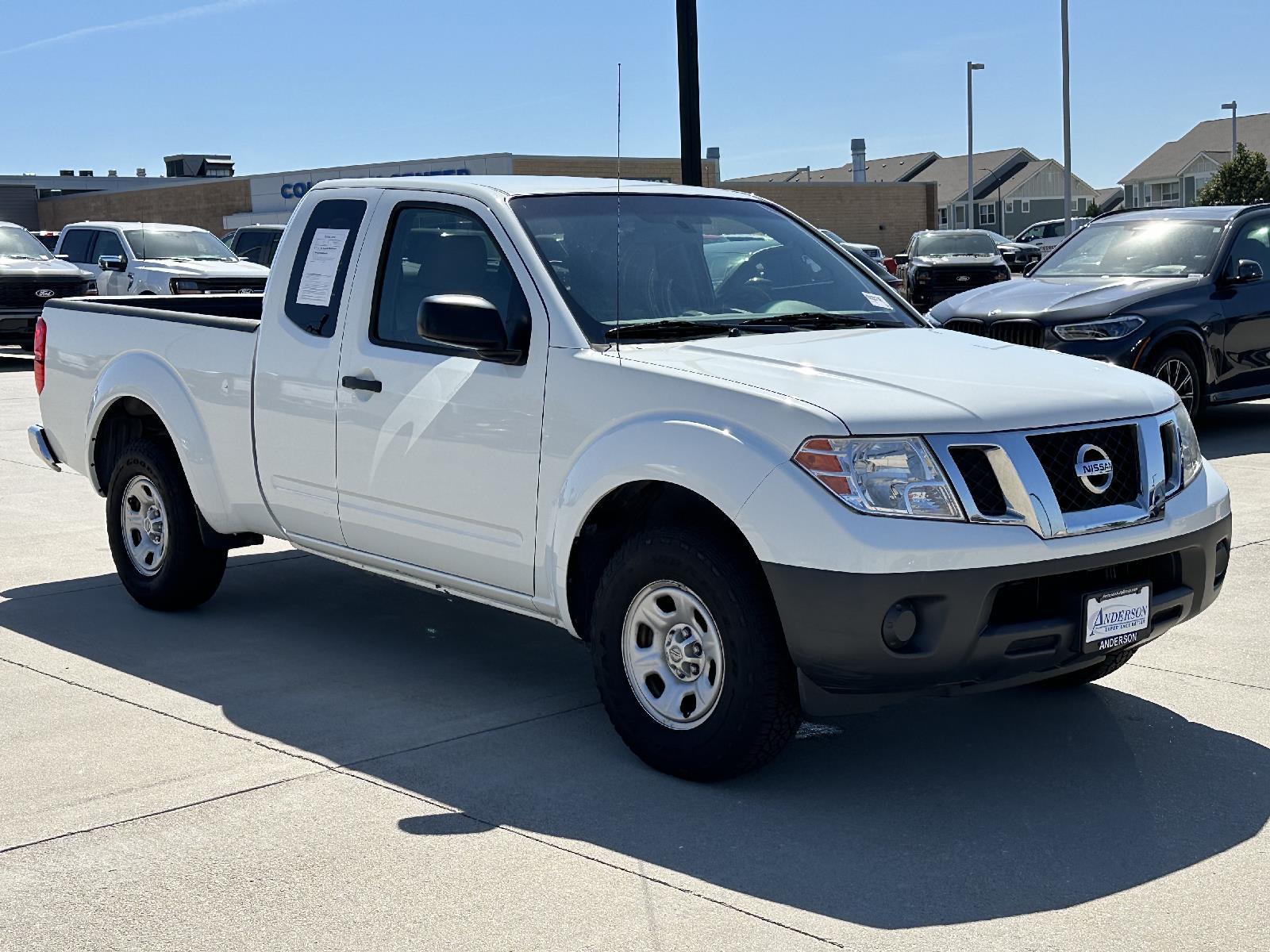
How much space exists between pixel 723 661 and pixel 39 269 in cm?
1914

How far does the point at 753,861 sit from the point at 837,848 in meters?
0.25

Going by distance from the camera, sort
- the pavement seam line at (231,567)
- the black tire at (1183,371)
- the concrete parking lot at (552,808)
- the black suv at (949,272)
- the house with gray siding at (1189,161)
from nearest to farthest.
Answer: the concrete parking lot at (552,808), the pavement seam line at (231,567), the black tire at (1183,371), the black suv at (949,272), the house with gray siding at (1189,161)

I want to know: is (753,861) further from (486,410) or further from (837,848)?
(486,410)

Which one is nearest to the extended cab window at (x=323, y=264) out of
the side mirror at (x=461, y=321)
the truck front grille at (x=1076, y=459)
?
the side mirror at (x=461, y=321)

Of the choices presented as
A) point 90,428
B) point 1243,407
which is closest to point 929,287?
point 1243,407

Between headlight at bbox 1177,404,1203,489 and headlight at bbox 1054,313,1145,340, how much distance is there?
22.0 ft

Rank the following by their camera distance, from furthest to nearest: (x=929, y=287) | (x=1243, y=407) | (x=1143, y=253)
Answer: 1. (x=929, y=287)
2. (x=1243, y=407)
3. (x=1143, y=253)

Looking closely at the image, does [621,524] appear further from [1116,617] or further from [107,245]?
[107,245]

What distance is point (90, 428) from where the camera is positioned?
7.39 metres

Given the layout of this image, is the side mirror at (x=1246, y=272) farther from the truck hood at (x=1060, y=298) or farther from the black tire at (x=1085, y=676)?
the black tire at (x=1085, y=676)

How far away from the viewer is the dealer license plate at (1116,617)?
454cm

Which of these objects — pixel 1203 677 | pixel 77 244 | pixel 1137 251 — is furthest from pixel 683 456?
pixel 77 244

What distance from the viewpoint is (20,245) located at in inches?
898

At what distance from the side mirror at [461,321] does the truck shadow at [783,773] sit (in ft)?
4.33
